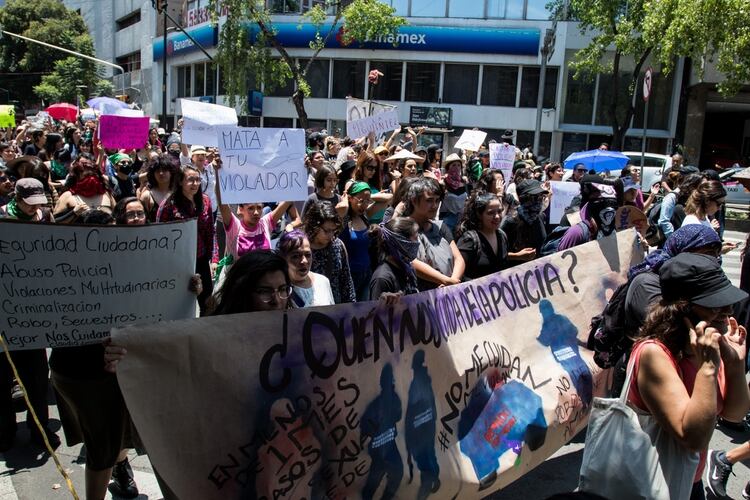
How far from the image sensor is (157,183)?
634 centimetres

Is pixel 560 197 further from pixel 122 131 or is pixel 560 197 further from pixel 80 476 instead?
pixel 122 131

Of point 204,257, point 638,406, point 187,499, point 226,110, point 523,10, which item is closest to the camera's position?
point 187,499

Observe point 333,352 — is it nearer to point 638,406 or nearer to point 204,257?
point 638,406

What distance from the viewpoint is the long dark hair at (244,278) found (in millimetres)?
2936

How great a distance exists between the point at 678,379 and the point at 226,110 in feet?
24.7

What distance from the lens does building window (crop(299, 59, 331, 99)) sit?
111 feet

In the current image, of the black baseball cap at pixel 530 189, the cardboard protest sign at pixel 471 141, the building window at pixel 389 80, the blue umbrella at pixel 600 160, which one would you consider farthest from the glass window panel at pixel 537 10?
the black baseball cap at pixel 530 189

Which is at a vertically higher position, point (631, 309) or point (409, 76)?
point (409, 76)

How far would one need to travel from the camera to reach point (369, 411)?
2945 mm

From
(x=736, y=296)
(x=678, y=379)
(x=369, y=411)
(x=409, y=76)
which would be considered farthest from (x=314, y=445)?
(x=409, y=76)

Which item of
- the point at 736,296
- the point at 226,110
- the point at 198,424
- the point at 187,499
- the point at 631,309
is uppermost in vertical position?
the point at 226,110

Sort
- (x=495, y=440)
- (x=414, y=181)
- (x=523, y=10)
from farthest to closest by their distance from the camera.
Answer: (x=523, y=10) → (x=414, y=181) → (x=495, y=440)

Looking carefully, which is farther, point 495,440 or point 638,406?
point 495,440

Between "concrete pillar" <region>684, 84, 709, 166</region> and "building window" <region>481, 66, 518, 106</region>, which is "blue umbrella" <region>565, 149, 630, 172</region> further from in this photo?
"building window" <region>481, 66, 518, 106</region>
